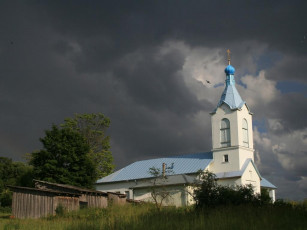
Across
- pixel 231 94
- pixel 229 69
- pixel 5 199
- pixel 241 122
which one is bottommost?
pixel 5 199

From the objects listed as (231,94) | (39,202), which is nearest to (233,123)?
(231,94)

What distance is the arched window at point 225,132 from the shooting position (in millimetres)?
50438

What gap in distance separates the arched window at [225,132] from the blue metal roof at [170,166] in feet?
8.33

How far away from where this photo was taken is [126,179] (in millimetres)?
53844

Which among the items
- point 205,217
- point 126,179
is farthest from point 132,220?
point 126,179

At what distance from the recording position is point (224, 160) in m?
49.6

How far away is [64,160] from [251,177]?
21.6m

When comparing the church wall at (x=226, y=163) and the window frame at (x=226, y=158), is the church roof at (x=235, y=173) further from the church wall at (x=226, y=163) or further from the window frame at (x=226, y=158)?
the window frame at (x=226, y=158)

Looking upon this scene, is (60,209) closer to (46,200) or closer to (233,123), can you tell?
(46,200)

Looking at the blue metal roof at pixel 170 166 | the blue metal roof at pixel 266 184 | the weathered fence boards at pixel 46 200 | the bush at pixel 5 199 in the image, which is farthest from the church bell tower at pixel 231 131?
the bush at pixel 5 199

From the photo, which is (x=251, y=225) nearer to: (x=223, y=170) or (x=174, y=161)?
(x=223, y=170)

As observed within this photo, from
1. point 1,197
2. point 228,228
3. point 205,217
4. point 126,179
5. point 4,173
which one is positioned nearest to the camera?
point 228,228

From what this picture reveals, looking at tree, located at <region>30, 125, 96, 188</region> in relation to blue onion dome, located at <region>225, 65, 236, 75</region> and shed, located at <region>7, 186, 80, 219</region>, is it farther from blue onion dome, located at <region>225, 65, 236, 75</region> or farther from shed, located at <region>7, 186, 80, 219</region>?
blue onion dome, located at <region>225, 65, 236, 75</region>

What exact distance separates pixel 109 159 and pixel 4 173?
76.6 ft
